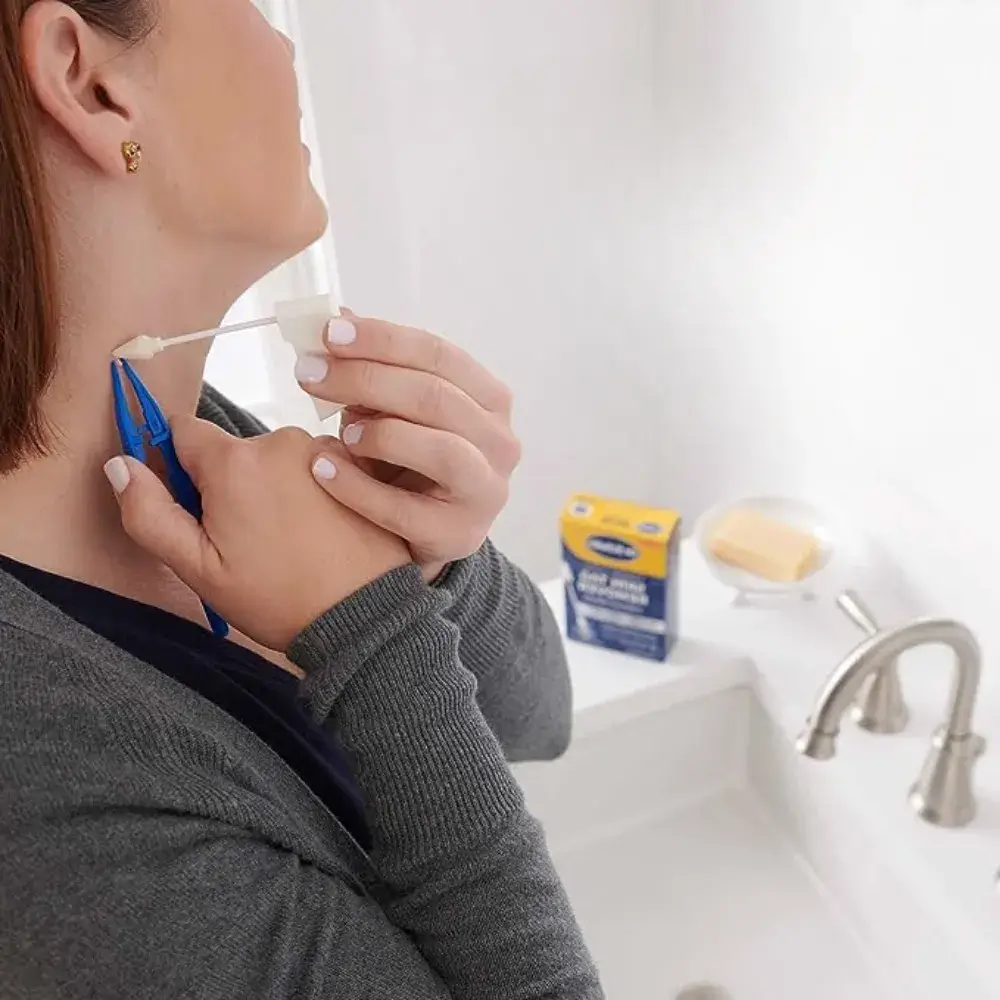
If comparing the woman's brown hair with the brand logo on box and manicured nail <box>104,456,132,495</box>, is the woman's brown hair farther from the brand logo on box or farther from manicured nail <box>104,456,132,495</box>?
the brand logo on box

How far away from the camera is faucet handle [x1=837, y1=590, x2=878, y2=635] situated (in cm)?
95

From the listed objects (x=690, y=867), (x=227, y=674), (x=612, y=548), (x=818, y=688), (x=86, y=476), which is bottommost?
(x=690, y=867)

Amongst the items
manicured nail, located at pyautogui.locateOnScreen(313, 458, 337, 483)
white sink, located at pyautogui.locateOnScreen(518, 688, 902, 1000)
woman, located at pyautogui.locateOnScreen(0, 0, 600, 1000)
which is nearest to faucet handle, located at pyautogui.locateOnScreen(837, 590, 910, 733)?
white sink, located at pyautogui.locateOnScreen(518, 688, 902, 1000)

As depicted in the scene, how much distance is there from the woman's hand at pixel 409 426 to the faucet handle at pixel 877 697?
1.46 feet

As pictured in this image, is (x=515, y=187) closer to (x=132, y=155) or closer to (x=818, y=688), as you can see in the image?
(x=818, y=688)

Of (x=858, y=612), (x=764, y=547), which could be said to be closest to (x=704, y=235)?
(x=764, y=547)

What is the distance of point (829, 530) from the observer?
1.09 metres

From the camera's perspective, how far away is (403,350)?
613 millimetres

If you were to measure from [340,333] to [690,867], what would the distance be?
2.25 feet

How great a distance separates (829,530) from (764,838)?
301mm

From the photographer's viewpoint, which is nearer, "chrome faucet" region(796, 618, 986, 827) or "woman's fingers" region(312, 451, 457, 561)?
"woman's fingers" region(312, 451, 457, 561)

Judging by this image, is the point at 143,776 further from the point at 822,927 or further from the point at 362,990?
the point at 822,927

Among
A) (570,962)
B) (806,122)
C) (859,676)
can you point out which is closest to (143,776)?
(570,962)

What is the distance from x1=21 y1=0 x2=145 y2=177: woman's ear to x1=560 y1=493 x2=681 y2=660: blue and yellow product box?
22.7 inches
